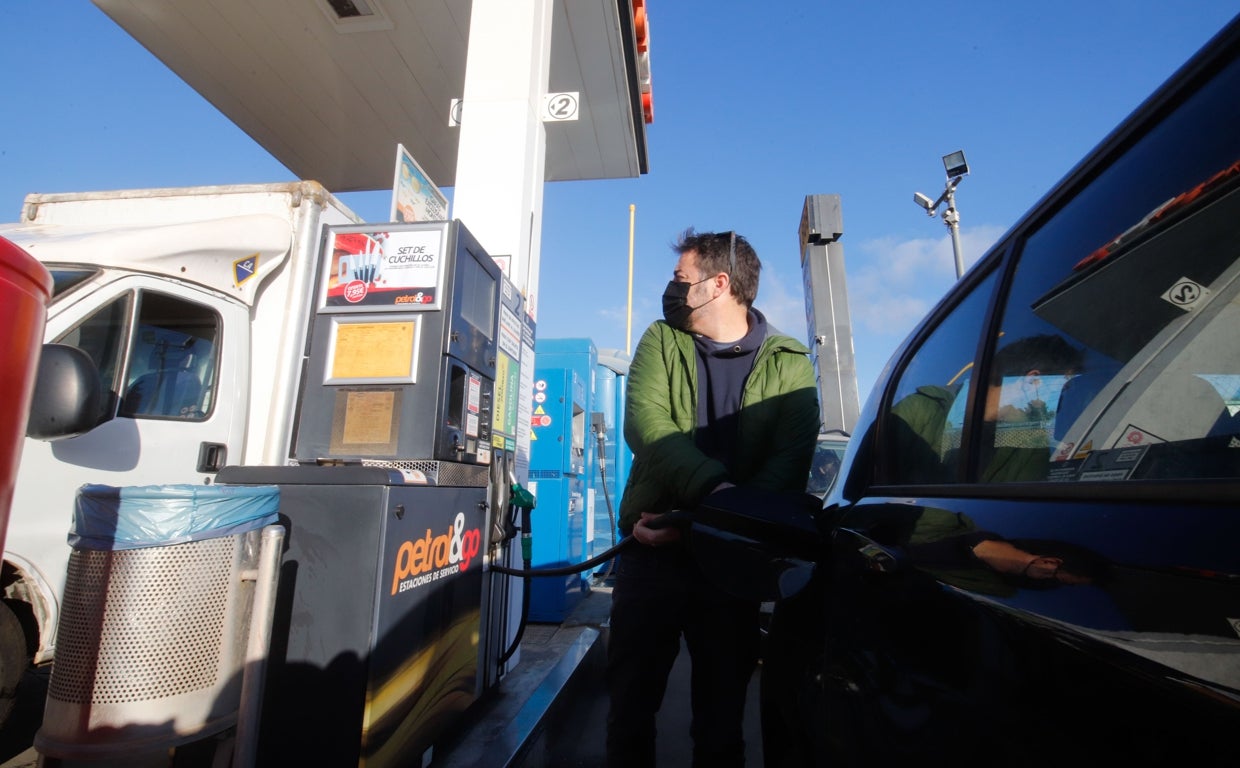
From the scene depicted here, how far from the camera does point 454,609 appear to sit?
2.33 meters

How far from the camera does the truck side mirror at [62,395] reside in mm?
1235

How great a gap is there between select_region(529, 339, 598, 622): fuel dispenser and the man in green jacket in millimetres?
3063

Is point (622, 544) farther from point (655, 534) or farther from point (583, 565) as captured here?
point (583, 565)

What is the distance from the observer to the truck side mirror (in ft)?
4.05

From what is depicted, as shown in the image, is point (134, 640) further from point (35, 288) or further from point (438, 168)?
point (438, 168)

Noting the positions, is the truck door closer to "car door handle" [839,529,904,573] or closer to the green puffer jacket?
the green puffer jacket

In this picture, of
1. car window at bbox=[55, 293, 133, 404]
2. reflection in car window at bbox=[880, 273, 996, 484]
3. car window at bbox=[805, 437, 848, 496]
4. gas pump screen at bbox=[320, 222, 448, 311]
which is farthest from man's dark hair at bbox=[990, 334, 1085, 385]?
car window at bbox=[805, 437, 848, 496]

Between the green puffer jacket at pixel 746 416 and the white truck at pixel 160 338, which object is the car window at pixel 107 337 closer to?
the white truck at pixel 160 338

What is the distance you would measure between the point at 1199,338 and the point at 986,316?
0.48 m

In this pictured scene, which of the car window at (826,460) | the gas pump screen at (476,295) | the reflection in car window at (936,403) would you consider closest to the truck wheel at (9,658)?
the gas pump screen at (476,295)

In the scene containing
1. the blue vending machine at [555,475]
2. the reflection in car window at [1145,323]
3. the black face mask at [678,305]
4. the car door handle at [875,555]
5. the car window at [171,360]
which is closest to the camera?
the reflection in car window at [1145,323]

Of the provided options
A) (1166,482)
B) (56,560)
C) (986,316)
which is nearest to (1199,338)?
(1166,482)

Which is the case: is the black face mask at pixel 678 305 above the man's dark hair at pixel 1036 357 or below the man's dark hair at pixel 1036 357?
above

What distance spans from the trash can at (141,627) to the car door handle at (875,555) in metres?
1.53
